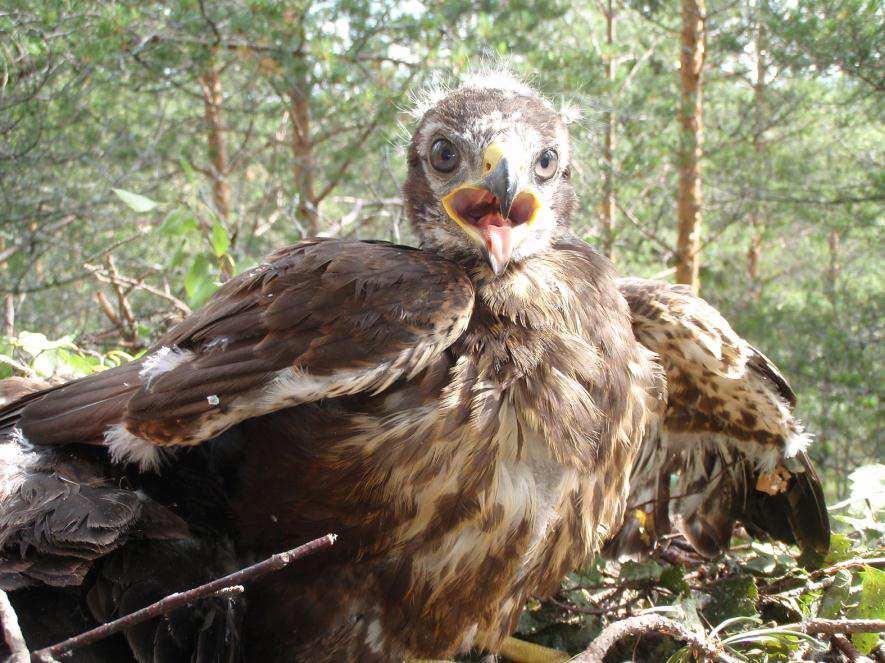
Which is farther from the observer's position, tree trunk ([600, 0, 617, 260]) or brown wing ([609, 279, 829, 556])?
tree trunk ([600, 0, 617, 260])

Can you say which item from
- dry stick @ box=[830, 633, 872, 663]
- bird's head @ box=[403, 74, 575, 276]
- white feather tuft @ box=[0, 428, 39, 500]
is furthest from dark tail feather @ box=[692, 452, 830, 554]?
white feather tuft @ box=[0, 428, 39, 500]

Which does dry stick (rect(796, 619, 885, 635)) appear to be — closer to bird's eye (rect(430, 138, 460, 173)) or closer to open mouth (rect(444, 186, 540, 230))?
open mouth (rect(444, 186, 540, 230))

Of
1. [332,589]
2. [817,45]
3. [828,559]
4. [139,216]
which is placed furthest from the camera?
[139,216]

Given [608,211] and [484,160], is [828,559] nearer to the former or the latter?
[484,160]

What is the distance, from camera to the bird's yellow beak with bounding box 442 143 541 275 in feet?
6.49

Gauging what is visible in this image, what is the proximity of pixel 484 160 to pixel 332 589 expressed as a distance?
4.19 ft

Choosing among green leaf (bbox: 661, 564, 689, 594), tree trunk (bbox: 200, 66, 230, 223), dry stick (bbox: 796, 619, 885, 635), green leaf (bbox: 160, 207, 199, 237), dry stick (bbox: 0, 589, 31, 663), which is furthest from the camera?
tree trunk (bbox: 200, 66, 230, 223)

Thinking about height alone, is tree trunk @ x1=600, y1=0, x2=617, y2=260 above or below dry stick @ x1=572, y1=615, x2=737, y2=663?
above

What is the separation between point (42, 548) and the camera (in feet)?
5.50

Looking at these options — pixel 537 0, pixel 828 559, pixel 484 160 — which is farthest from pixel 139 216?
pixel 828 559

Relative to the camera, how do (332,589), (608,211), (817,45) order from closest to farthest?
(332,589)
(817,45)
(608,211)

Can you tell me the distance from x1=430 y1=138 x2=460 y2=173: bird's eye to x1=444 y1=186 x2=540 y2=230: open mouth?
0.13 meters

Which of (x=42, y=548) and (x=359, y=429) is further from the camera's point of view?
(x=359, y=429)

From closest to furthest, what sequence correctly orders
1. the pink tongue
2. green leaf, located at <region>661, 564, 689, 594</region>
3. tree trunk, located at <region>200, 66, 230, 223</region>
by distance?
the pink tongue → green leaf, located at <region>661, 564, 689, 594</region> → tree trunk, located at <region>200, 66, 230, 223</region>
